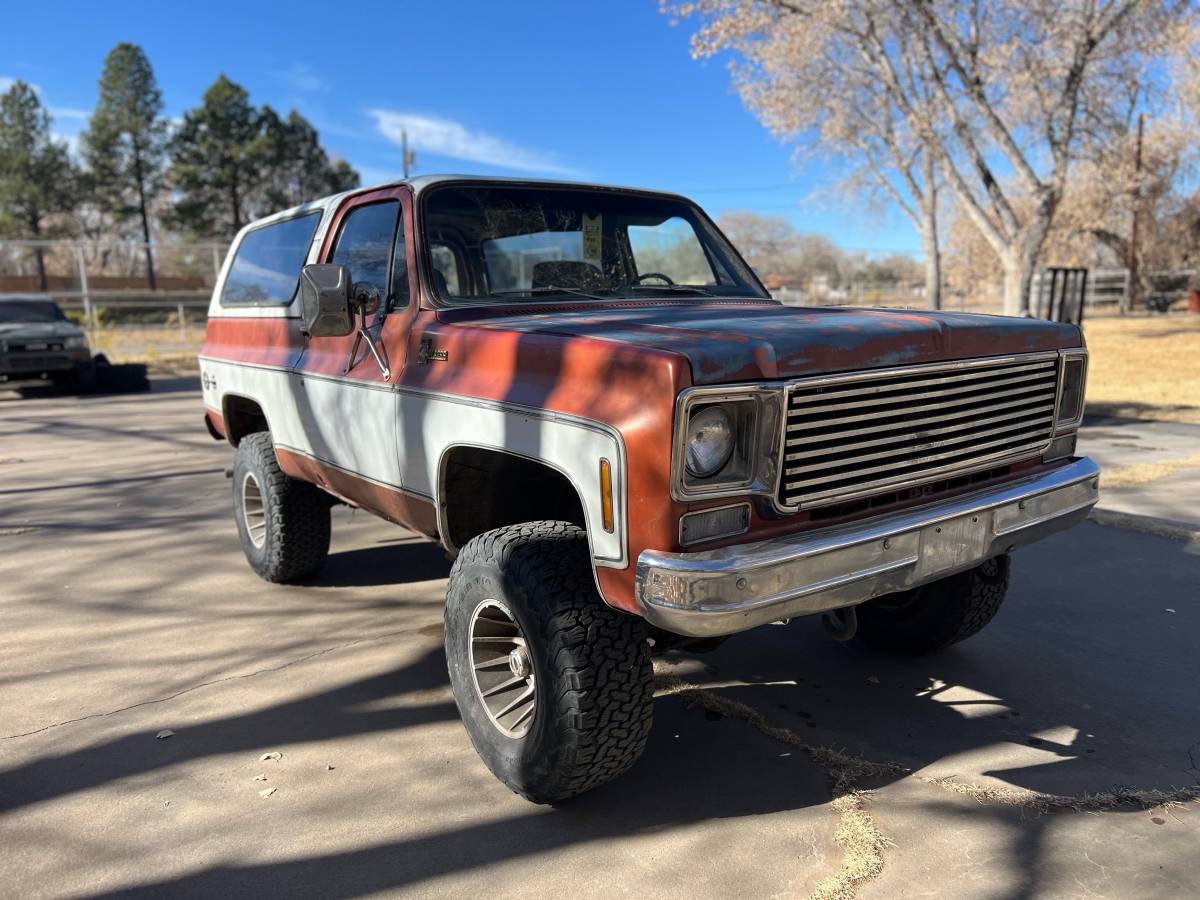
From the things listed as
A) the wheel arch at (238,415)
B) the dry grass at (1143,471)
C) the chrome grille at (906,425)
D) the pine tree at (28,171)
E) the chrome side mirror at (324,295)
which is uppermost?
the pine tree at (28,171)

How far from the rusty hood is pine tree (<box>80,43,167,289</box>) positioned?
53.7 metres

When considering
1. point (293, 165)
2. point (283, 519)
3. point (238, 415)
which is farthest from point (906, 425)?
point (293, 165)

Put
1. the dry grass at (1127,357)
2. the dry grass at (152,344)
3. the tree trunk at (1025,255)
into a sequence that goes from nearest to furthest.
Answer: the dry grass at (1127,357), the tree trunk at (1025,255), the dry grass at (152,344)

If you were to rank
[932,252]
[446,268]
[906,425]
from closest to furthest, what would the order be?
[906,425] → [446,268] → [932,252]

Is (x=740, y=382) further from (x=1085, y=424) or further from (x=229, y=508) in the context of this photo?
(x=1085, y=424)

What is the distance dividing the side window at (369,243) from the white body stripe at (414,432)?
466 mm

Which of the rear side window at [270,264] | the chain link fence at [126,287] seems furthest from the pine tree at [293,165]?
the rear side window at [270,264]

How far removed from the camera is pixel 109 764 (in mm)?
2979

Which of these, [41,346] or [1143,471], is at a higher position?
[41,346]

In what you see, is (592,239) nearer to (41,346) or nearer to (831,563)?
(831,563)

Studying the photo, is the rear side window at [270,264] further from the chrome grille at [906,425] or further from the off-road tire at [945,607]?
the off-road tire at [945,607]

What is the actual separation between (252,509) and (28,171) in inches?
2026

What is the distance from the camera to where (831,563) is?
2.32 metres

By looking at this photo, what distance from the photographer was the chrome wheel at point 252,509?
16.1 ft
